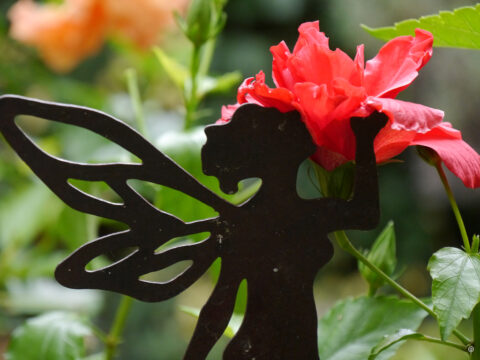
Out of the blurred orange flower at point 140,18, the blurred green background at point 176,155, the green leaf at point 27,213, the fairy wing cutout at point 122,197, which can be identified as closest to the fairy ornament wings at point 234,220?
the fairy wing cutout at point 122,197

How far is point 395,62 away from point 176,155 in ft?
0.54

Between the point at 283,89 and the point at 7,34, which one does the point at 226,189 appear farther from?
the point at 7,34

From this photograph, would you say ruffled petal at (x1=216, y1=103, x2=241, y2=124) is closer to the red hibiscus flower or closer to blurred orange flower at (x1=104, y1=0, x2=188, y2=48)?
the red hibiscus flower

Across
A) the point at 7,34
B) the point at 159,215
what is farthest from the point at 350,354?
the point at 7,34

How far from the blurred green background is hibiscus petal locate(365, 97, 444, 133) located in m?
0.16

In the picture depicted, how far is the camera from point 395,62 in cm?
26

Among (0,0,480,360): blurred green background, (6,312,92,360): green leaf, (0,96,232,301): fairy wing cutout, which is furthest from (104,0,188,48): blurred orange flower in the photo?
(0,96,232,301): fairy wing cutout

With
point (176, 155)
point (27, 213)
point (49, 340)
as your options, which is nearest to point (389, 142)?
point (176, 155)

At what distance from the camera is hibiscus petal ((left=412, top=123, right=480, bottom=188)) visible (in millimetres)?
247

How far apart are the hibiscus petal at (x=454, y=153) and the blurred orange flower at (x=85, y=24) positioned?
23.7 inches

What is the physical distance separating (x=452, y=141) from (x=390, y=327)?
11 cm

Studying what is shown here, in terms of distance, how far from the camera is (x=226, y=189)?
26 cm

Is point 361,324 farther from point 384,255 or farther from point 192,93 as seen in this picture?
point 192,93

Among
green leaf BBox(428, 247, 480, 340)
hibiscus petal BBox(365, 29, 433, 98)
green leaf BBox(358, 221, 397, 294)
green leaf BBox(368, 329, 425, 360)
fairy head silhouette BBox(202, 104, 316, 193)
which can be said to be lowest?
green leaf BBox(358, 221, 397, 294)
